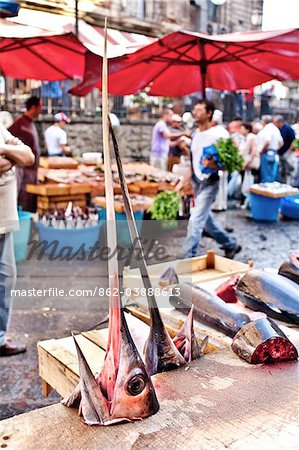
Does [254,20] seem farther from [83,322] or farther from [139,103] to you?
[83,322]

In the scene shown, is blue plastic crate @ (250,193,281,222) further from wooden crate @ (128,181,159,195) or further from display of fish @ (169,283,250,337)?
display of fish @ (169,283,250,337)

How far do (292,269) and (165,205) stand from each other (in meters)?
3.89

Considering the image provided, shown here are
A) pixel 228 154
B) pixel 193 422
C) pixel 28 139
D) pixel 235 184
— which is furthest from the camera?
pixel 235 184

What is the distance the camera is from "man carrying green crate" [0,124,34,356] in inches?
140

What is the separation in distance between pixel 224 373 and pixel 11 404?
213 cm

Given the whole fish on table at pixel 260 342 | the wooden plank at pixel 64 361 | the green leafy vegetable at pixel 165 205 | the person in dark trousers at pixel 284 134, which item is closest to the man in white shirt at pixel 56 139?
the green leafy vegetable at pixel 165 205

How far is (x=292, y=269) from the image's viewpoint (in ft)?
9.87

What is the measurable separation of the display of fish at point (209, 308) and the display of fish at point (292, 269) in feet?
1.65

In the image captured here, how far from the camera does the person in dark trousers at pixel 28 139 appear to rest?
7824mm

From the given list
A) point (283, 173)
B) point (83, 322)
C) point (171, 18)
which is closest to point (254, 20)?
point (171, 18)

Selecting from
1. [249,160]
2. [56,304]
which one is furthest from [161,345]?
[249,160]

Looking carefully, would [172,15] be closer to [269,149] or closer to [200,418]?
[269,149]

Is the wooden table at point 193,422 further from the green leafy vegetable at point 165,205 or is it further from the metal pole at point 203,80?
the metal pole at point 203,80

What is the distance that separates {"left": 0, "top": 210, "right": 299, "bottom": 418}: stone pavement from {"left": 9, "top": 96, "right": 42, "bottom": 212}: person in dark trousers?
151 cm
